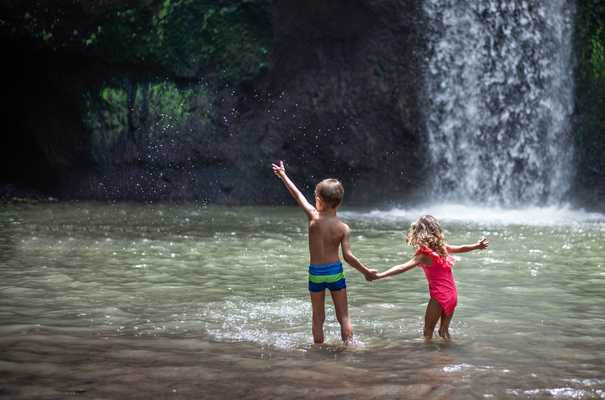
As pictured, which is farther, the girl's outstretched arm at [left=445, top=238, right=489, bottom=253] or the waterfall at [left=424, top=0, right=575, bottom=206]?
the waterfall at [left=424, top=0, right=575, bottom=206]

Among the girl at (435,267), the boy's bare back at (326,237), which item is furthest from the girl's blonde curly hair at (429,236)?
the boy's bare back at (326,237)

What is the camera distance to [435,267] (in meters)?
5.38

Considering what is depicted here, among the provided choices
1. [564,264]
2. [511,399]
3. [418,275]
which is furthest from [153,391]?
[564,264]

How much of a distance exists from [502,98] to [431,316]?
1319 cm

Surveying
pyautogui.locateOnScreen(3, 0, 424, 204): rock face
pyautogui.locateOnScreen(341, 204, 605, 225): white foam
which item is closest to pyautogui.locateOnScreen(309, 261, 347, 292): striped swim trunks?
pyautogui.locateOnScreen(341, 204, 605, 225): white foam

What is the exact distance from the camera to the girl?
5.28 m

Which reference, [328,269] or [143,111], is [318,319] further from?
[143,111]

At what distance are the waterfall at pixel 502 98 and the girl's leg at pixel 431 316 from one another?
1251 centimetres

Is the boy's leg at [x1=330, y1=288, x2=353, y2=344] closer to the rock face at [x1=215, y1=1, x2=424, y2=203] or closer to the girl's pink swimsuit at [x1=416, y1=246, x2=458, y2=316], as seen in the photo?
the girl's pink swimsuit at [x1=416, y1=246, x2=458, y2=316]

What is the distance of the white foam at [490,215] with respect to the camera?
1347 cm

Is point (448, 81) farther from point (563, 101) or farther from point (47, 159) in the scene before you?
point (47, 159)

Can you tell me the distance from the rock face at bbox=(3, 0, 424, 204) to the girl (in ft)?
41.6

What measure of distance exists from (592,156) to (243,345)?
14.1 metres

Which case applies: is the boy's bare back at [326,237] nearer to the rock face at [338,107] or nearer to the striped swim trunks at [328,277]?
the striped swim trunks at [328,277]
